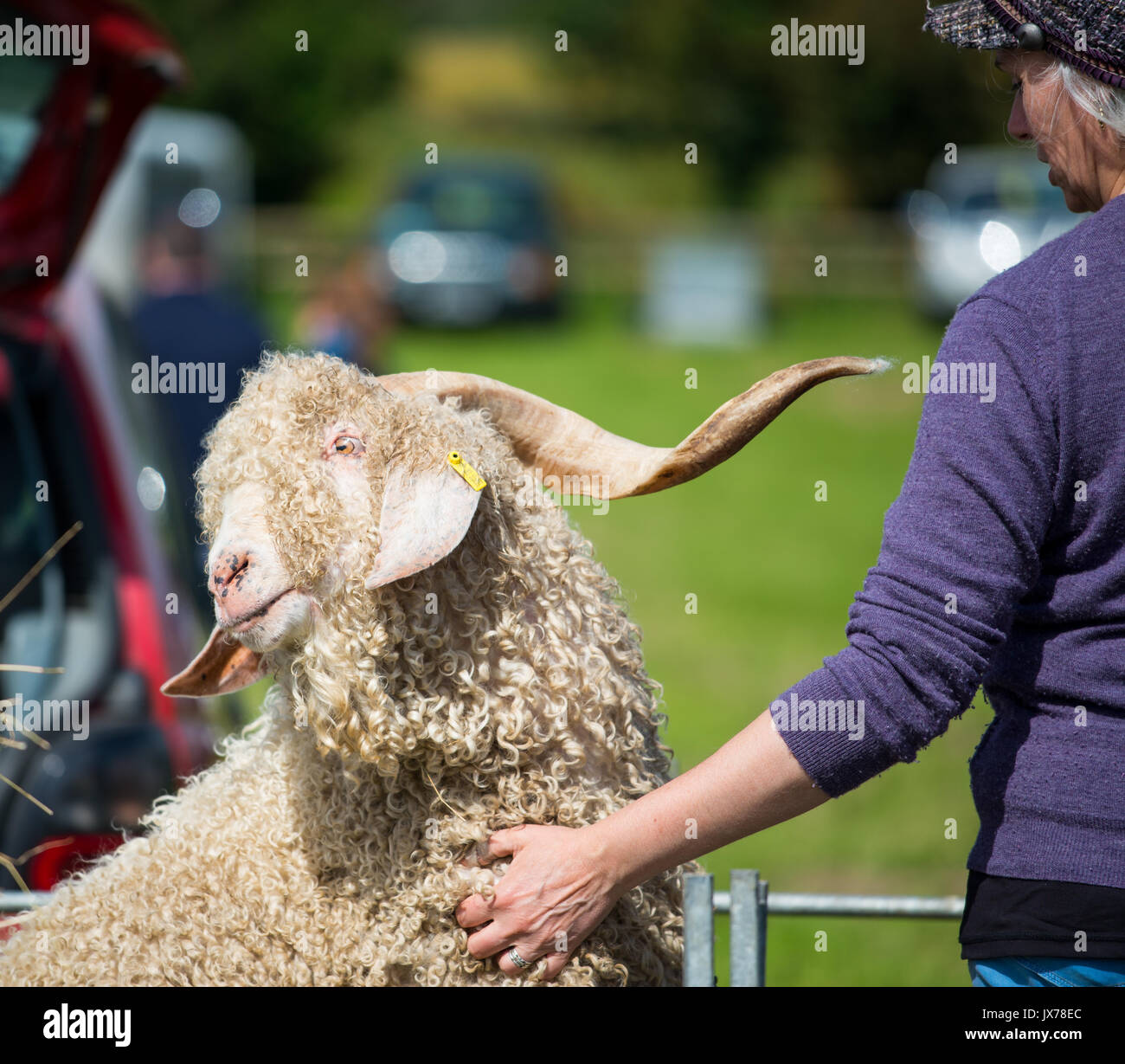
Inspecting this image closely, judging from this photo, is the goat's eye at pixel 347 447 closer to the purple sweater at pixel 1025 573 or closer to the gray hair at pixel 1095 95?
the purple sweater at pixel 1025 573

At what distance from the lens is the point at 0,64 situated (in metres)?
3.01

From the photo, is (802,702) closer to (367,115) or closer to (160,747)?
(160,747)

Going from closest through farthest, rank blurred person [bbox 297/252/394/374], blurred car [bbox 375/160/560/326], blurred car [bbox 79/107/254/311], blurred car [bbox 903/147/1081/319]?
blurred person [bbox 297/252/394/374] → blurred car [bbox 79/107/254/311] → blurred car [bbox 903/147/1081/319] → blurred car [bbox 375/160/560/326]

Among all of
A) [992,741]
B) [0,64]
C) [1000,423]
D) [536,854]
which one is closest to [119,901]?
[536,854]

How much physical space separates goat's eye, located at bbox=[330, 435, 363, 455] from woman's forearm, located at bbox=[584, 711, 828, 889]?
629 mm

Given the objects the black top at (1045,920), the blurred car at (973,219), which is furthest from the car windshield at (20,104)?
the blurred car at (973,219)

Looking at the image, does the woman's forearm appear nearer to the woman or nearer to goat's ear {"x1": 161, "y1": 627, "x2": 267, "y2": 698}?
the woman

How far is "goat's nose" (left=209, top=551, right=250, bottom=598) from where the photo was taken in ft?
5.68

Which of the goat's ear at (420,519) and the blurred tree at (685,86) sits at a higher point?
the blurred tree at (685,86)

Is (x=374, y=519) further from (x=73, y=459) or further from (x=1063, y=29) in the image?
(x=73, y=459)

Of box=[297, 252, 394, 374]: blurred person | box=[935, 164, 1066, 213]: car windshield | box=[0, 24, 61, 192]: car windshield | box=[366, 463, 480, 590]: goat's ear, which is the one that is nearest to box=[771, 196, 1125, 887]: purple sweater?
box=[366, 463, 480, 590]: goat's ear

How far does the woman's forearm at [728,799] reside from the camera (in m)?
1.56

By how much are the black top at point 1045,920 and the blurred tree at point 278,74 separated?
31.8 m

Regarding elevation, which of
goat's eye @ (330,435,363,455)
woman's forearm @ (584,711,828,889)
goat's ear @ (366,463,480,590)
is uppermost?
goat's eye @ (330,435,363,455)
